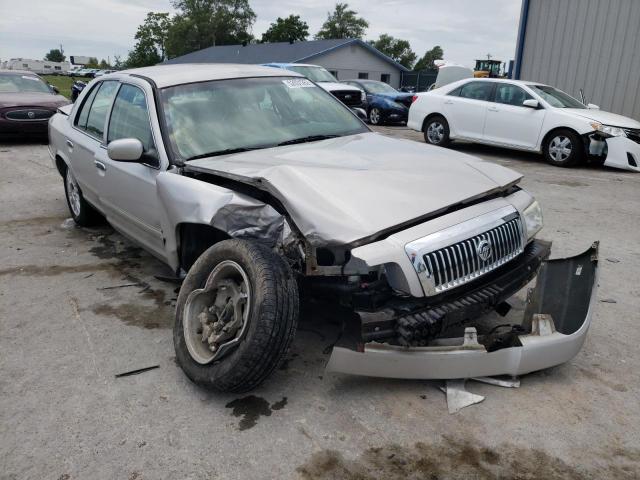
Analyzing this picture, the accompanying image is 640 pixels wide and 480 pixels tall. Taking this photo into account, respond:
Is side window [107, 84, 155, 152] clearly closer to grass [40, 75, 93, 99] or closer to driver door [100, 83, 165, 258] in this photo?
driver door [100, 83, 165, 258]

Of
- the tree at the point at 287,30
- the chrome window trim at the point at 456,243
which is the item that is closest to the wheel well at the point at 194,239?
the chrome window trim at the point at 456,243

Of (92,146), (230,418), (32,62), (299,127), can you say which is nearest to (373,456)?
(230,418)

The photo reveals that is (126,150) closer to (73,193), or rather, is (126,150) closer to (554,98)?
(73,193)

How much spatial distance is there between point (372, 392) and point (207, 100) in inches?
93.0

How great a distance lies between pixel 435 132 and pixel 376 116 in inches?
233

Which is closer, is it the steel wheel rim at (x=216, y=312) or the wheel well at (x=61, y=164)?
the steel wheel rim at (x=216, y=312)

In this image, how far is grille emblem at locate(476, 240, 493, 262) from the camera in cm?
289

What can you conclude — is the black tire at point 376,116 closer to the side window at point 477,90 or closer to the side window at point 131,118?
the side window at point 477,90

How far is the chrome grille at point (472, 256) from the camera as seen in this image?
2707 mm

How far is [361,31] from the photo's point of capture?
81.4m

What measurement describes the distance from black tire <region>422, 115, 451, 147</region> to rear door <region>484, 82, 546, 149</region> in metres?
0.99

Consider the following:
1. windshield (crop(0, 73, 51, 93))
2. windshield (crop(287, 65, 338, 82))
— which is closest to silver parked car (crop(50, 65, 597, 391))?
windshield (crop(0, 73, 51, 93))

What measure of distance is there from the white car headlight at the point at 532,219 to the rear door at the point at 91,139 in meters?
3.36

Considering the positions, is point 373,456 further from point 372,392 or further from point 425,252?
point 425,252
